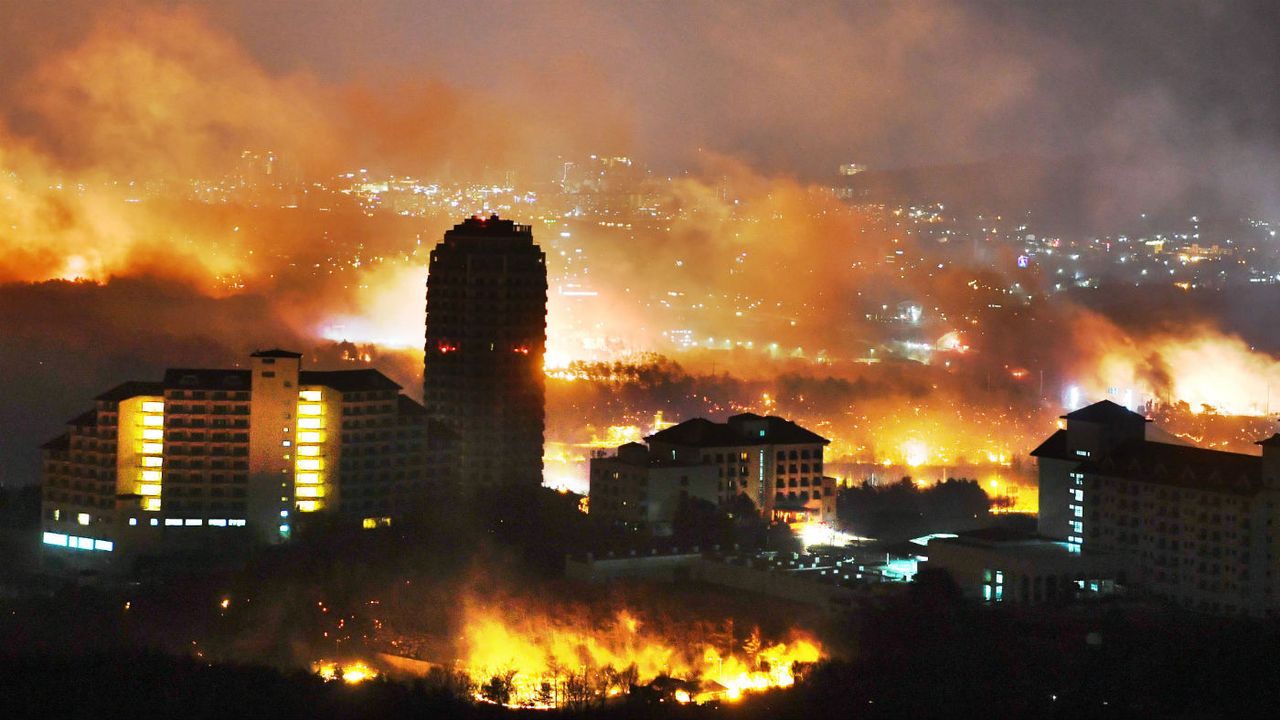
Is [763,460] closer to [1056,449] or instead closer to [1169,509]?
[1056,449]

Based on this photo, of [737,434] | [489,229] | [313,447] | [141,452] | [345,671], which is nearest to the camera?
[345,671]

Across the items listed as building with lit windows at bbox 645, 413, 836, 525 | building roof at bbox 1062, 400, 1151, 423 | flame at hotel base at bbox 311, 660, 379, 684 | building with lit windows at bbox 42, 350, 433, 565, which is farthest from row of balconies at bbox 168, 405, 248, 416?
building roof at bbox 1062, 400, 1151, 423

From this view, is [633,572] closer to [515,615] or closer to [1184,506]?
[515,615]

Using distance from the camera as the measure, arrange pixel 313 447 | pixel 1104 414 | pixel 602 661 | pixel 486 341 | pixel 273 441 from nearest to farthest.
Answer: pixel 602 661 < pixel 1104 414 < pixel 273 441 < pixel 313 447 < pixel 486 341

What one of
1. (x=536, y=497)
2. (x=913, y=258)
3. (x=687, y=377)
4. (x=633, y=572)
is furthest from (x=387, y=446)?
(x=913, y=258)

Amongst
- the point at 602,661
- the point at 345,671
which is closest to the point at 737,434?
the point at 602,661

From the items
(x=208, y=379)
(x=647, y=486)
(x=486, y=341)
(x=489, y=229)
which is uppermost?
(x=489, y=229)

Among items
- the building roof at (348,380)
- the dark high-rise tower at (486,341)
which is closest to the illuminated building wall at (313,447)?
the building roof at (348,380)
